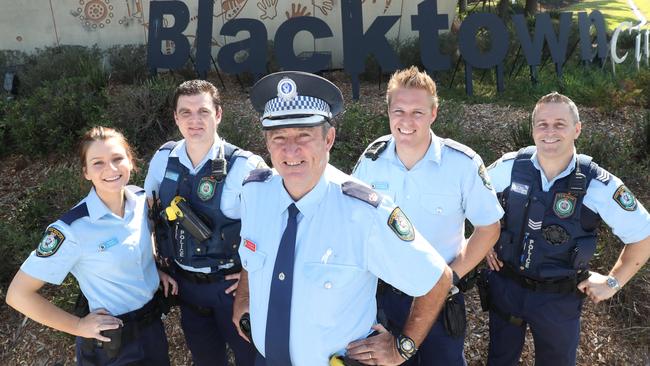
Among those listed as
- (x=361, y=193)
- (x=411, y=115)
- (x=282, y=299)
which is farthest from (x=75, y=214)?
(x=411, y=115)

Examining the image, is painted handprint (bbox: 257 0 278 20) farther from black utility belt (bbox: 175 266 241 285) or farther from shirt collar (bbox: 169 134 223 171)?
black utility belt (bbox: 175 266 241 285)

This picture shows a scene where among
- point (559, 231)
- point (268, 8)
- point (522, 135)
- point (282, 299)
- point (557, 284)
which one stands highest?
point (268, 8)

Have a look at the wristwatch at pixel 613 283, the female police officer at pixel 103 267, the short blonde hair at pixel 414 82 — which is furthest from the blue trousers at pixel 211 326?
the wristwatch at pixel 613 283

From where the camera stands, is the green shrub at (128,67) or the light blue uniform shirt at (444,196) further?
the green shrub at (128,67)

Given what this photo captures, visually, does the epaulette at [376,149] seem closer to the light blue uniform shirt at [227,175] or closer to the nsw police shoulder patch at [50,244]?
the light blue uniform shirt at [227,175]

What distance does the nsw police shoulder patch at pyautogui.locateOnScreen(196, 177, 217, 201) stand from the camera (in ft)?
9.15

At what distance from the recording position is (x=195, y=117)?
2.82 meters

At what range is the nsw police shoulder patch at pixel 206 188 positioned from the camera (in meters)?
2.79

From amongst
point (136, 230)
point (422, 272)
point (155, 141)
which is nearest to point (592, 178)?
point (422, 272)

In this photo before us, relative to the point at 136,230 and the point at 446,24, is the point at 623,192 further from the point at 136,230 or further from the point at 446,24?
the point at 446,24

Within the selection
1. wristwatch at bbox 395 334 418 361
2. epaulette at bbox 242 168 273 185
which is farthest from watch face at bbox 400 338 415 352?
epaulette at bbox 242 168 273 185

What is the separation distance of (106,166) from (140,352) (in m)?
0.98

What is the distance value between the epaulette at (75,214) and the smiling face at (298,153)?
1.13m

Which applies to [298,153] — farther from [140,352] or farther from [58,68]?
[58,68]
